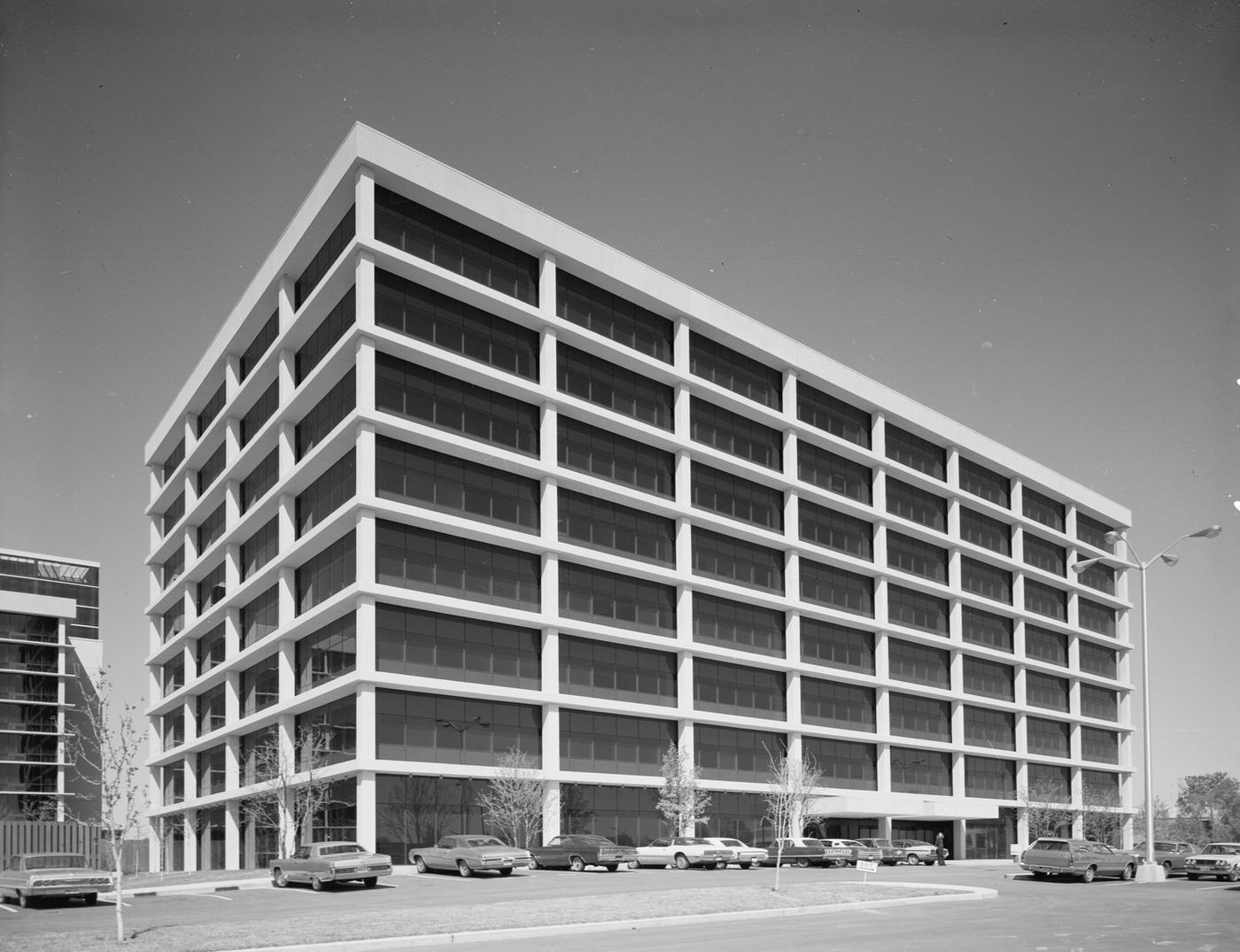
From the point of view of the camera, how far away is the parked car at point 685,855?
164 feet

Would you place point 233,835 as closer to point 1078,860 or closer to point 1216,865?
point 1078,860

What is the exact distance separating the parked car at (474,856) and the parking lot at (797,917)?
61cm

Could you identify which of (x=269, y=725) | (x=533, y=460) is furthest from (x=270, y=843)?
(x=533, y=460)

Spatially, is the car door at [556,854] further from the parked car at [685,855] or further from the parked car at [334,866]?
the parked car at [334,866]

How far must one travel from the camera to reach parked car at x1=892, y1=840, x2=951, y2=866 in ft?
196

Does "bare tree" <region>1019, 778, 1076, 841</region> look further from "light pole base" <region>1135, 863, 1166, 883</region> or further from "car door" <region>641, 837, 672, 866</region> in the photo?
"light pole base" <region>1135, 863, 1166, 883</region>

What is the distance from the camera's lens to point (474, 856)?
41844mm

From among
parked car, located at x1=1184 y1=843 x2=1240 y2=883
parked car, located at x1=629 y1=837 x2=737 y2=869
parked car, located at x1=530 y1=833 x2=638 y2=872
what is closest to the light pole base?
parked car, located at x1=1184 y1=843 x2=1240 y2=883

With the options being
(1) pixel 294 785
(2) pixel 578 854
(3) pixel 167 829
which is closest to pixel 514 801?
(2) pixel 578 854

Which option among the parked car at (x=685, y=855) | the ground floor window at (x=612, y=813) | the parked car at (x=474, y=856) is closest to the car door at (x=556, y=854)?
the parked car at (x=474, y=856)

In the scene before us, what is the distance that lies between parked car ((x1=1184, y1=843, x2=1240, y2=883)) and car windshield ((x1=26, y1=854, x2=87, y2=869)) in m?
36.1

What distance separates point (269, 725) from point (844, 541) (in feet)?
120

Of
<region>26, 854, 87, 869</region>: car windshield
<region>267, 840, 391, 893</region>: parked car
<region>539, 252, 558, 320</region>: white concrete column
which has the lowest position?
<region>267, 840, 391, 893</region>: parked car

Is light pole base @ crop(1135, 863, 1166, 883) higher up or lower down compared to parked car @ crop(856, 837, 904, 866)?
higher up
